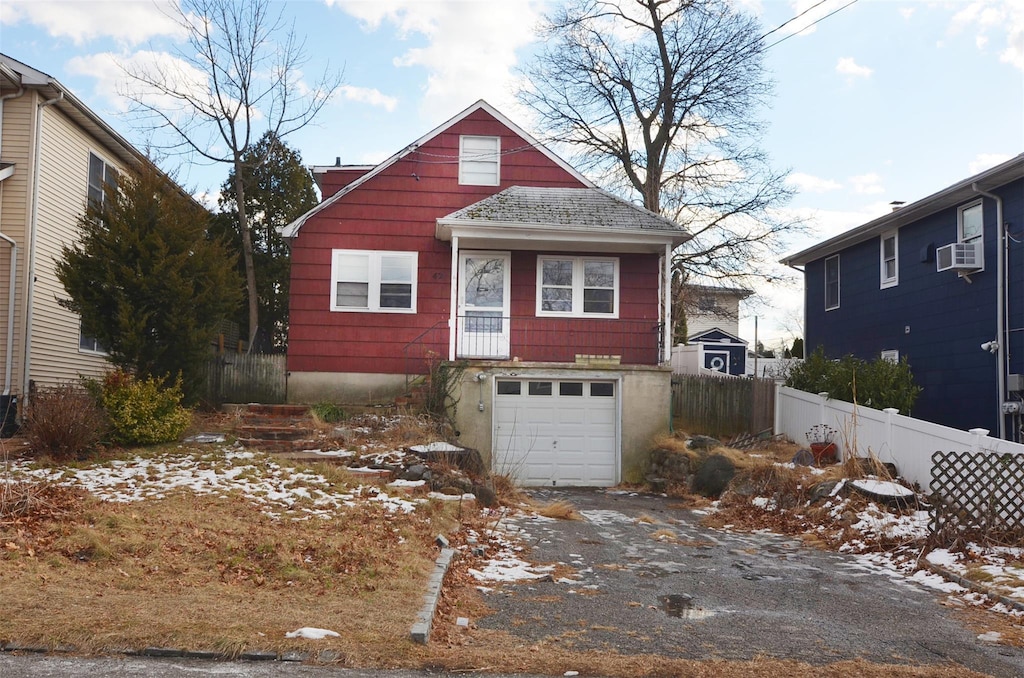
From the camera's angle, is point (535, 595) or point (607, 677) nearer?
point (607, 677)

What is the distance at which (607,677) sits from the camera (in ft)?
18.2

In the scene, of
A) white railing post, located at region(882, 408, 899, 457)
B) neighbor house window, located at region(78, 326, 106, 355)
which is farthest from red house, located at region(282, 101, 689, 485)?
white railing post, located at region(882, 408, 899, 457)

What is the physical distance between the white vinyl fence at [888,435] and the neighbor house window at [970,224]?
4.48 m

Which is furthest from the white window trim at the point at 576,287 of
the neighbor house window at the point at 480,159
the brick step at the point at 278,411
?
the brick step at the point at 278,411

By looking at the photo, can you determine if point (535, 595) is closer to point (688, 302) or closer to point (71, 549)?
point (71, 549)

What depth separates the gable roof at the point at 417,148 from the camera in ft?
58.5

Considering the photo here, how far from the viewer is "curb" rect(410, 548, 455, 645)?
19.7ft

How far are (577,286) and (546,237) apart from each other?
1.62 m

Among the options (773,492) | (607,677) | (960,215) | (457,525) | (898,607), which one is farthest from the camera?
(960,215)

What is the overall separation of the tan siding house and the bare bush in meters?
3.53

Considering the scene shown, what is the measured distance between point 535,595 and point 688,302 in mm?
21207

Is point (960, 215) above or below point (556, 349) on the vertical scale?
above

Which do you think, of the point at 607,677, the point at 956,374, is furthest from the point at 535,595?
the point at 956,374

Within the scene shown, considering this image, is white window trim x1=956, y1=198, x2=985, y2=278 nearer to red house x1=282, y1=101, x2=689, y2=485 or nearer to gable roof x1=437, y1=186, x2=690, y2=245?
gable roof x1=437, y1=186, x2=690, y2=245
